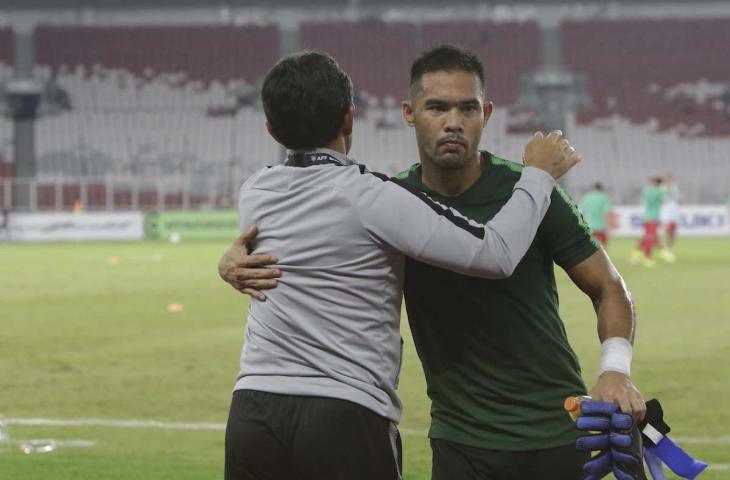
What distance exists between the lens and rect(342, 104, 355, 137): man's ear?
307 centimetres

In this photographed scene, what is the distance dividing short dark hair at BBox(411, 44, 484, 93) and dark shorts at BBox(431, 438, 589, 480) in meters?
1.10

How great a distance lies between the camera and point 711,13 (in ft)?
180

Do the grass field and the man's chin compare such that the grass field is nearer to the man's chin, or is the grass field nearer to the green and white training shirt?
the green and white training shirt

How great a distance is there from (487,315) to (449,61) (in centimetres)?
75

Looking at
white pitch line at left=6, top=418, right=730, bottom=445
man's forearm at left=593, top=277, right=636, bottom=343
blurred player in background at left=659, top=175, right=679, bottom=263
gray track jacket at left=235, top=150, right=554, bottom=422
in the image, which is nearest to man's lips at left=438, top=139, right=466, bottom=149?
gray track jacket at left=235, top=150, right=554, bottom=422

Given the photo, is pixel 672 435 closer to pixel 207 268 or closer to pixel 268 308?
pixel 268 308

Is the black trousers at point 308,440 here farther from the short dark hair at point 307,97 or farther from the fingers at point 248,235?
the short dark hair at point 307,97

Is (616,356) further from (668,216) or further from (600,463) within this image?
(668,216)

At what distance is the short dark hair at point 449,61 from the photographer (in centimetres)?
354

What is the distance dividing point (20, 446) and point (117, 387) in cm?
250

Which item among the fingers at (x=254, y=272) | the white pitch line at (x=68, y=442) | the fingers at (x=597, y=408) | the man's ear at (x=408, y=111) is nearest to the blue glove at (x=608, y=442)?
the fingers at (x=597, y=408)

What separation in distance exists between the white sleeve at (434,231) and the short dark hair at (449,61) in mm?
643

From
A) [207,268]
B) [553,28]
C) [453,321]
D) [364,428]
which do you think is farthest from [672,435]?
[553,28]

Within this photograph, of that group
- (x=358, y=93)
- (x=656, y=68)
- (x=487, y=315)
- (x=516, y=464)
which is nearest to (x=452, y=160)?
(x=487, y=315)
